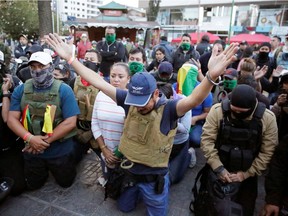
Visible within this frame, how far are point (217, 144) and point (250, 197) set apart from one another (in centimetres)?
69

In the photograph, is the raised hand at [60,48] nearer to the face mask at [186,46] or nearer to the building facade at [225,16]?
the face mask at [186,46]

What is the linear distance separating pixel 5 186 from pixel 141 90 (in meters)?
1.99

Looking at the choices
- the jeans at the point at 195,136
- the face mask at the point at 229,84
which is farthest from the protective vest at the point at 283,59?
the jeans at the point at 195,136

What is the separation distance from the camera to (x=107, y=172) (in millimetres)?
3076

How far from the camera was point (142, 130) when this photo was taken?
7.39 feet

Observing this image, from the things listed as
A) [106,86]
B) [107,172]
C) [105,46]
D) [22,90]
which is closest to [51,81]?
[22,90]

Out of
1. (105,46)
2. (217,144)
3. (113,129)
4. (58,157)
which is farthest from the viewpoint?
(105,46)

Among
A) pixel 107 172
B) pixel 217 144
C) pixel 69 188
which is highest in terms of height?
pixel 217 144

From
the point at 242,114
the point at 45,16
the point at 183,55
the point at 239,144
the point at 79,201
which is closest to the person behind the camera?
the point at 242,114

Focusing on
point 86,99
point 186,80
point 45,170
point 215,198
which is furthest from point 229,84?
point 45,170

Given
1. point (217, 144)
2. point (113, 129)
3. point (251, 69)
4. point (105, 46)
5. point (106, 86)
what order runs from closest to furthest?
1. point (106, 86)
2. point (217, 144)
3. point (113, 129)
4. point (251, 69)
5. point (105, 46)

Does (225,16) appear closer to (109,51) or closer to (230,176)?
(109,51)

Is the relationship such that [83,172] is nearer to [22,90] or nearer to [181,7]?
[22,90]

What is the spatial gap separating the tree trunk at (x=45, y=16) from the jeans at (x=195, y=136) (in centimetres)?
644
